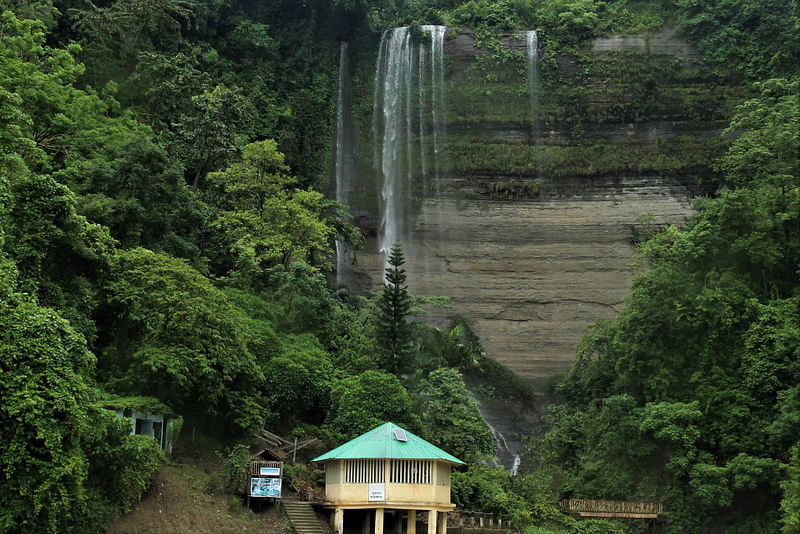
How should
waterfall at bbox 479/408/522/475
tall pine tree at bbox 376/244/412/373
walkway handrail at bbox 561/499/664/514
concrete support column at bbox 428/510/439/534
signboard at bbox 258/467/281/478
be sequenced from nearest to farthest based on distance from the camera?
1. concrete support column at bbox 428/510/439/534
2. signboard at bbox 258/467/281/478
3. walkway handrail at bbox 561/499/664/514
4. tall pine tree at bbox 376/244/412/373
5. waterfall at bbox 479/408/522/475

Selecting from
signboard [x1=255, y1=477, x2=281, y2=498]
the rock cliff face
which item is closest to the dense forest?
signboard [x1=255, y1=477, x2=281, y2=498]

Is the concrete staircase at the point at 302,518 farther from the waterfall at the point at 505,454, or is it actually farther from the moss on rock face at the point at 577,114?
the moss on rock face at the point at 577,114

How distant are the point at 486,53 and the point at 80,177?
71.0 feet

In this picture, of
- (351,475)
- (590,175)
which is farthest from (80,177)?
(590,175)

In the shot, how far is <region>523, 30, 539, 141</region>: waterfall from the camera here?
39219 millimetres

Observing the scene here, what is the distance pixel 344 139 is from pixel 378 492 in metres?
25.1

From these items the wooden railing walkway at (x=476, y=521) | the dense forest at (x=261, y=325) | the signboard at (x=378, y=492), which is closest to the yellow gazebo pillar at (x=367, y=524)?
the signboard at (x=378, y=492)

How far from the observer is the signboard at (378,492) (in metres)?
17.8

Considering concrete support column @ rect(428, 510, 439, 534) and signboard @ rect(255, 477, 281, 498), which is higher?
signboard @ rect(255, 477, 281, 498)

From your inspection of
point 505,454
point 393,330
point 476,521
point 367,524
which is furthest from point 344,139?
point 367,524

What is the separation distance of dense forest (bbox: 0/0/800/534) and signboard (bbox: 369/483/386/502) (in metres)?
3.48

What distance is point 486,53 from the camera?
4012 centimetres

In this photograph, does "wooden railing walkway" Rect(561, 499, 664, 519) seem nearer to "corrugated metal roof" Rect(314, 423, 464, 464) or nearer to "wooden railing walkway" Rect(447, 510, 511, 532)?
"wooden railing walkway" Rect(447, 510, 511, 532)

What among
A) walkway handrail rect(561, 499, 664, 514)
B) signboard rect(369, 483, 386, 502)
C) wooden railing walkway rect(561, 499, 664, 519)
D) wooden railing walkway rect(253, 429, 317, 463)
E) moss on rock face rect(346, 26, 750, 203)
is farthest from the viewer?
moss on rock face rect(346, 26, 750, 203)
